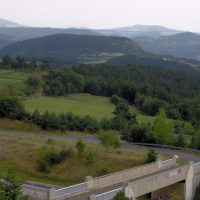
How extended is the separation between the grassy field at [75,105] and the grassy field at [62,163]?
28.9 m

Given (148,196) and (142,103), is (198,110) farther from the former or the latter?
(148,196)

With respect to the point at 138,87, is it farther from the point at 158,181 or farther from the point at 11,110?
the point at 158,181

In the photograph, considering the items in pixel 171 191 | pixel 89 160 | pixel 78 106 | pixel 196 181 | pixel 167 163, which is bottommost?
pixel 78 106

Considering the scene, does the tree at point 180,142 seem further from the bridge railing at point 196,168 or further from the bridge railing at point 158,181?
the bridge railing at point 158,181

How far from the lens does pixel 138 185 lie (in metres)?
29.8

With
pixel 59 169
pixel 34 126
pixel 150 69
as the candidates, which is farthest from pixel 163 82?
pixel 59 169

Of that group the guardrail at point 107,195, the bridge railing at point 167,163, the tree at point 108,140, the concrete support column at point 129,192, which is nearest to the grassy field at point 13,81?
the tree at point 108,140

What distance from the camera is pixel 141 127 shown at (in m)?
50.1

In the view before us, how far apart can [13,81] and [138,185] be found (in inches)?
2432

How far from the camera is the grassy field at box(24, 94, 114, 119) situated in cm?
7227

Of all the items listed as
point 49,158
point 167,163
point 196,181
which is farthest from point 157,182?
point 49,158

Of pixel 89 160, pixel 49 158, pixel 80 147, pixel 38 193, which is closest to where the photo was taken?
pixel 38 193

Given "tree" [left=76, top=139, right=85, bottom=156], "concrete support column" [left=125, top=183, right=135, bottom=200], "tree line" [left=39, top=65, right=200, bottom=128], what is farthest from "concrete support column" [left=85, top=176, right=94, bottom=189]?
"tree line" [left=39, top=65, right=200, bottom=128]

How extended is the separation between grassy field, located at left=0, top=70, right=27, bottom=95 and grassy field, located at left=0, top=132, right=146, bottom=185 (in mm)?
41805
